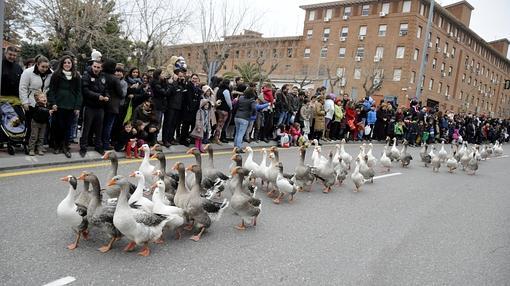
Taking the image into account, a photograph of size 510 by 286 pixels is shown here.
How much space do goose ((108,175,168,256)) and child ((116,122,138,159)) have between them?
4.68m

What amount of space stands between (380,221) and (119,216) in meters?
4.19

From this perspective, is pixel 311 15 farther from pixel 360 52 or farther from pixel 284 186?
pixel 284 186

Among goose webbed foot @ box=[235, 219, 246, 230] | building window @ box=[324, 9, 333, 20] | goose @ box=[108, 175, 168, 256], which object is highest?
building window @ box=[324, 9, 333, 20]

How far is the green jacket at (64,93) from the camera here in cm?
790

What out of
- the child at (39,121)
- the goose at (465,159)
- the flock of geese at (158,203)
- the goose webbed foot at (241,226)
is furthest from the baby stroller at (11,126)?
the goose at (465,159)

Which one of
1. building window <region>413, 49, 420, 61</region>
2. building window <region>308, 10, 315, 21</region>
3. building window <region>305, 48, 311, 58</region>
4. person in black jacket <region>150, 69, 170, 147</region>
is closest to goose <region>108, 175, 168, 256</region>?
person in black jacket <region>150, 69, 170, 147</region>

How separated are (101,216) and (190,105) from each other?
6536 mm

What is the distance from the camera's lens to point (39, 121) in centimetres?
784

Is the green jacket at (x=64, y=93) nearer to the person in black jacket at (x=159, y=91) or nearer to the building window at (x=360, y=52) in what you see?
the person in black jacket at (x=159, y=91)

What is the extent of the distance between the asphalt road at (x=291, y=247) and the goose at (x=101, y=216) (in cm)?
14

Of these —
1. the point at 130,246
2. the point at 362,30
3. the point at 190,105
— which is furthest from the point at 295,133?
the point at 362,30

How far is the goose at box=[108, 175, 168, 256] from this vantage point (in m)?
4.34

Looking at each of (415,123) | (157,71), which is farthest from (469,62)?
(157,71)

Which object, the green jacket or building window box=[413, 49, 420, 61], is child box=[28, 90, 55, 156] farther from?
building window box=[413, 49, 420, 61]
